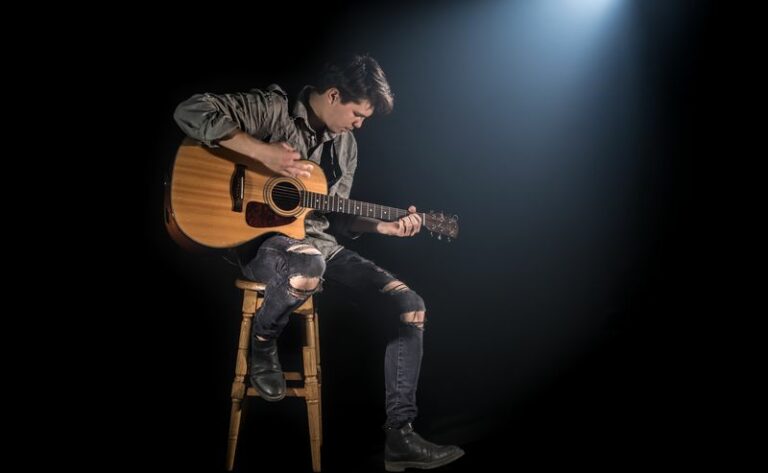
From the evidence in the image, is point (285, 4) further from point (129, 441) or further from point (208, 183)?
point (129, 441)

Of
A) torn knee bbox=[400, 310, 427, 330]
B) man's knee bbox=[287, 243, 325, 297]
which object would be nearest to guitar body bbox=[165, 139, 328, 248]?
man's knee bbox=[287, 243, 325, 297]

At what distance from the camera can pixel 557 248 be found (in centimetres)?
346

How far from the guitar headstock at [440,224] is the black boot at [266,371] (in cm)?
91

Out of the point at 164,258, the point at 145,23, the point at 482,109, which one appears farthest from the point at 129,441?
the point at 482,109

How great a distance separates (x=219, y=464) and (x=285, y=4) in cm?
203

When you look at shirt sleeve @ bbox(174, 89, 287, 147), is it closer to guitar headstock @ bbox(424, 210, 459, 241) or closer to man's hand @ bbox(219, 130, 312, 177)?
man's hand @ bbox(219, 130, 312, 177)

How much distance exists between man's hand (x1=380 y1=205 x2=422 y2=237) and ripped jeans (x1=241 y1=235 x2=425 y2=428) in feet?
0.64

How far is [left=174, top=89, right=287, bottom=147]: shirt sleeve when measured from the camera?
178 centimetres

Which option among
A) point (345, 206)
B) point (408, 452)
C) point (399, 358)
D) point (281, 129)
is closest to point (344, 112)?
point (281, 129)

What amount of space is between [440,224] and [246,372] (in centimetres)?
105

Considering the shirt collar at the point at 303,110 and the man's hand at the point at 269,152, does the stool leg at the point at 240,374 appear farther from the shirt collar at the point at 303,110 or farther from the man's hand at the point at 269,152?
the shirt collar at the point at 303,110

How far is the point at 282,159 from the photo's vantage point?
190 centimetres

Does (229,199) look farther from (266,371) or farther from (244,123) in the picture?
(266,371)

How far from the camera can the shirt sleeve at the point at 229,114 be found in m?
1.78
